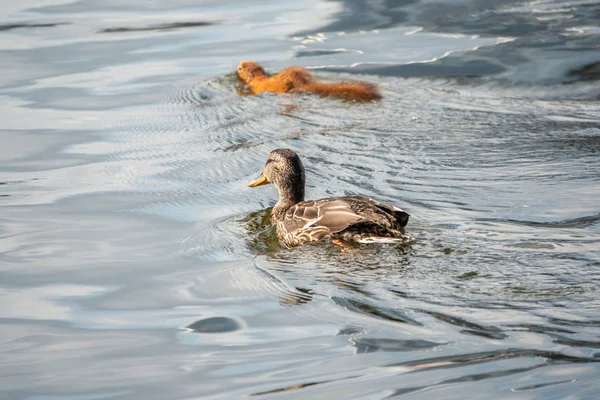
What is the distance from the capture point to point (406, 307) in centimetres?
614

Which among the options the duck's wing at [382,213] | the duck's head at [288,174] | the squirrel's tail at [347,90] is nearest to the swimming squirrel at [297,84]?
the squirrel's tail at [347,90]

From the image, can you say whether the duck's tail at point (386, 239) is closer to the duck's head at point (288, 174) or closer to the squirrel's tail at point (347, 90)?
the duck's head at point (288, 174)

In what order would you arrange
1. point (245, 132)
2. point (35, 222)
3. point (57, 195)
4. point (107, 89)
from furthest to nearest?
point (107, 89)
point (245, 132)
point (57, 195)
point (35, 222)

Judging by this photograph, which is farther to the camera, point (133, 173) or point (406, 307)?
point (133, 173)

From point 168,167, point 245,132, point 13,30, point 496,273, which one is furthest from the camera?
point 13,30

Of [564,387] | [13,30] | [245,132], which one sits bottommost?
[564,387]

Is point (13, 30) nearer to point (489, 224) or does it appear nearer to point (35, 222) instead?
point (35, 222)

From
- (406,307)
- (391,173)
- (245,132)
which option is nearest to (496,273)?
(406,307)

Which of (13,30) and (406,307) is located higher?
(13,30)

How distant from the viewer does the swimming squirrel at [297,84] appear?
1196cm

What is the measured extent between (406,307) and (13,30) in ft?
39.3

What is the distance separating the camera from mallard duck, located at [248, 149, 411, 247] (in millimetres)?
7531

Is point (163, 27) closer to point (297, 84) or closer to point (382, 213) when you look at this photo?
point (297, 84)

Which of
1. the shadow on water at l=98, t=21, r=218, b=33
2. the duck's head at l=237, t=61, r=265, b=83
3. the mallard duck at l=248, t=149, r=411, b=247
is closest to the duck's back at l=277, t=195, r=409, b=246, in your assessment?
the mallard duck at l=248, t=149, r=411, b=247
